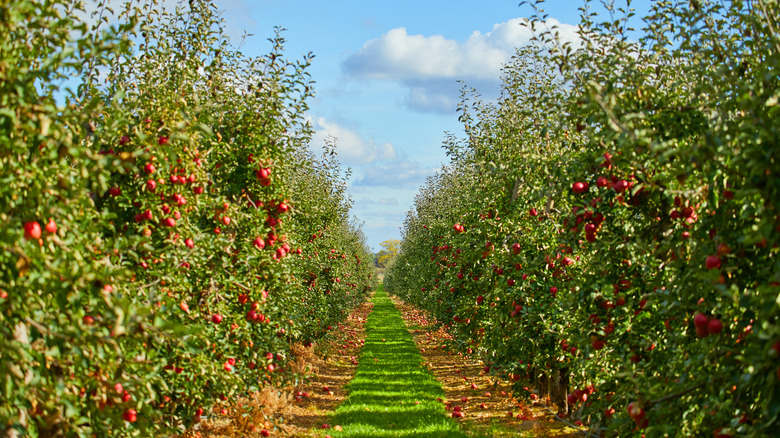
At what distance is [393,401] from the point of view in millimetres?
10625

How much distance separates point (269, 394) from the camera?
373 inches

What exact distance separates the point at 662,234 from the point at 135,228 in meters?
4.39

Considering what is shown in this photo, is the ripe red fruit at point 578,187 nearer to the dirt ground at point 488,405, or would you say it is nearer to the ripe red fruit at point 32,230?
the ripe red fruit at point 32,230

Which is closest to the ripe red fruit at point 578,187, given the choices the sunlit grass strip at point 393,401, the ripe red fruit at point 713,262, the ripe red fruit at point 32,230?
the ripe red fruit at point 713,262

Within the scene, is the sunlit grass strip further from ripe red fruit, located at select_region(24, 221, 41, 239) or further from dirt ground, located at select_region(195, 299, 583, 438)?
ripe red fruit, located at select_region(24, 221, 41, 239)

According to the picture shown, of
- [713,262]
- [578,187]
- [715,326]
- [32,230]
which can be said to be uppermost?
[578,187]

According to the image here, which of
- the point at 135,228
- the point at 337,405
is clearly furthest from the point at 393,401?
the point at 135,228

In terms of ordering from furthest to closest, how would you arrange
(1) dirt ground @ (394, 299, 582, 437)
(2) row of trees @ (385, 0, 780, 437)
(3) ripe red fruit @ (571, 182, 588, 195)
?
(1) dirt ground @ (394, 299, 582, 437), (3) ripe red fruit @ (571, 182, 588, 195), (2) row of trees @ (385, 0, 780, 437)

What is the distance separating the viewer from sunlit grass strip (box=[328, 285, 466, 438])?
835 cm

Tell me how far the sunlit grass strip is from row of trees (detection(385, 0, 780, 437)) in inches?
67.0

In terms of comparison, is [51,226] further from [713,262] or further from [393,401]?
[393,401]

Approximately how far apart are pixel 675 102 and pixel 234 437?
6.39m

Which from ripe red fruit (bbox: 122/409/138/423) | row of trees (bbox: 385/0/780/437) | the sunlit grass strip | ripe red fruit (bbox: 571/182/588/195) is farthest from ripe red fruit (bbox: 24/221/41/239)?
the sunlit grass strip

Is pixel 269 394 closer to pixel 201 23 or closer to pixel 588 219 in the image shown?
pixel 201 23
